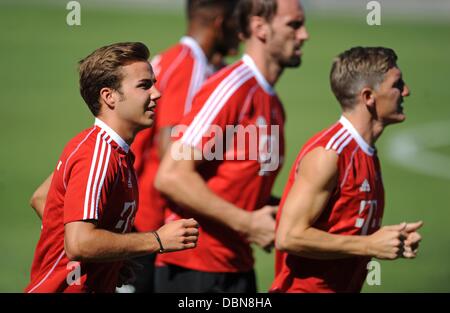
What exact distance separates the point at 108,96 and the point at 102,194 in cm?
56

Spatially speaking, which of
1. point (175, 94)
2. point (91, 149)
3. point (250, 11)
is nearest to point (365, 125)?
point (250, 11)

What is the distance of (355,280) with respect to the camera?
6.37 meters

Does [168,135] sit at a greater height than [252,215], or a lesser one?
greater

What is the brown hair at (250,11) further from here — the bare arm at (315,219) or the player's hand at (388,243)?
the player's hand at (388,243)

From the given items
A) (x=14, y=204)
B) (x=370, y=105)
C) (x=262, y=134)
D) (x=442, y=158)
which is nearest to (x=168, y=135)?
(x=262, y=134)

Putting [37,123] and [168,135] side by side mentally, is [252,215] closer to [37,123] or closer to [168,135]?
[168,135]

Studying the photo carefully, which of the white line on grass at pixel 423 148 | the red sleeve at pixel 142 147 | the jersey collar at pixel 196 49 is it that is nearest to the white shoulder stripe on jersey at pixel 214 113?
the red sleeve at pixel 142 147

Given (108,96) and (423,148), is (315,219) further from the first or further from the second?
(423,148)

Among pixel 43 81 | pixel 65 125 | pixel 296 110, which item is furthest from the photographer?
pixel 43 81

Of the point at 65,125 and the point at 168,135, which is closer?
the point at 168,135

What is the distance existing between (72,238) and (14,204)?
9269 mm

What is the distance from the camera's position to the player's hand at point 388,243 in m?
5.79
